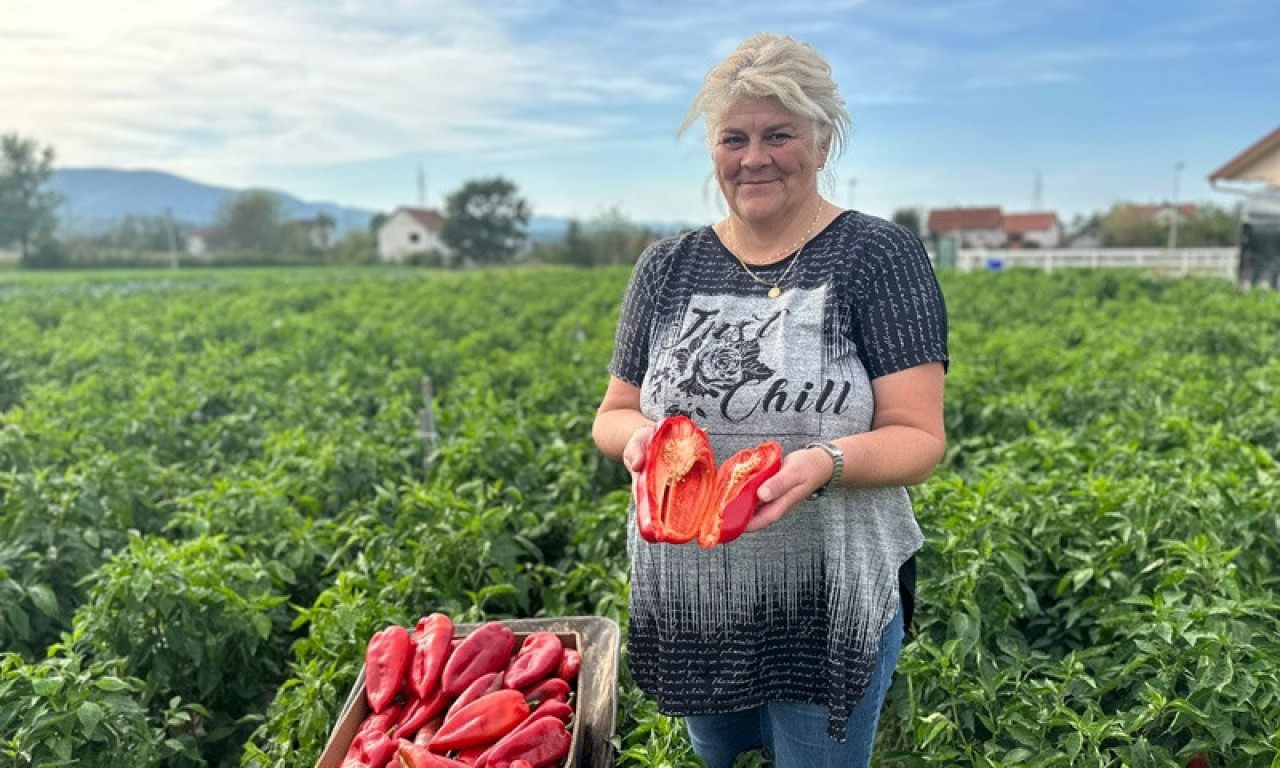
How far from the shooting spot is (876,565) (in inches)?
88.7

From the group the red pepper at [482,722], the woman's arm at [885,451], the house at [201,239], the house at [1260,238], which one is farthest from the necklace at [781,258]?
the house at [201,239]

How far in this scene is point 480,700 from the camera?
267cm

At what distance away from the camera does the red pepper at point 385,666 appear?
283 centimetres

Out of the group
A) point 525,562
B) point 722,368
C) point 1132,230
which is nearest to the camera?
point 722,368

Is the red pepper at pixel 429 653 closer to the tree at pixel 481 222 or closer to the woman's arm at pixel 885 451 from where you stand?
the woman's arm at pixel 885 451

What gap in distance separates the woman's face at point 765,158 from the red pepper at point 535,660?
1511mm

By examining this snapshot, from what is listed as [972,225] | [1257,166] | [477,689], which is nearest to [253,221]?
[972,225]

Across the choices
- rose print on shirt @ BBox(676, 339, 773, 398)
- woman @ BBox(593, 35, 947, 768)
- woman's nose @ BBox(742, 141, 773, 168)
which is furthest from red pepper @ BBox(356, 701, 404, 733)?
woman's nose @ BBox(742, 141, 773, 168)

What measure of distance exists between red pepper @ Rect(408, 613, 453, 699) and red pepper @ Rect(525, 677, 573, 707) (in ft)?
0.93

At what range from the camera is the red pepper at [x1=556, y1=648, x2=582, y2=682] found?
2963 mm

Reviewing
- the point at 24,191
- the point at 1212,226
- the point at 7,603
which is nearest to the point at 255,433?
the point at 7,603

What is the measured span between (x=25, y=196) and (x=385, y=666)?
281ft

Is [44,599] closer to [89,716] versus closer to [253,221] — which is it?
[89,716]

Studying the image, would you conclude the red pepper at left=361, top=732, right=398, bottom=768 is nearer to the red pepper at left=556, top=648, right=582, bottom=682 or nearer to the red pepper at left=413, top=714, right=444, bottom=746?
the red pepper at left=413, top=714, right=444, bottom=746
